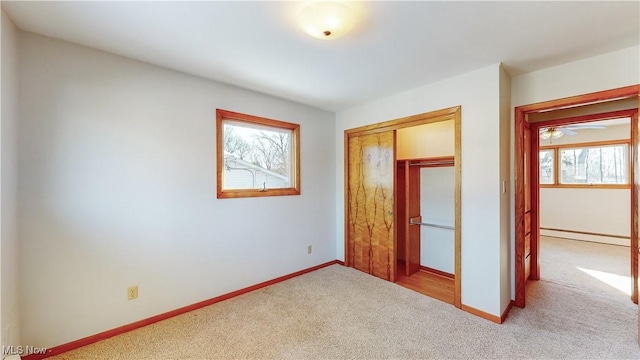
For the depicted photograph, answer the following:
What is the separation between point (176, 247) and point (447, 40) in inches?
118

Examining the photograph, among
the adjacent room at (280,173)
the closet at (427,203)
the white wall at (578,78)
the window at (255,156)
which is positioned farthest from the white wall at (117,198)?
the white wall at (578,78)

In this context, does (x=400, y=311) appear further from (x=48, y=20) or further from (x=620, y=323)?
(x=48, y=20)

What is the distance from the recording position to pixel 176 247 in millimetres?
2463

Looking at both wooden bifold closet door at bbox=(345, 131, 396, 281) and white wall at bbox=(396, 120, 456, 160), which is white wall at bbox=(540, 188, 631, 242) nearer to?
white wall at bbox=(396, 120, 456, 160)

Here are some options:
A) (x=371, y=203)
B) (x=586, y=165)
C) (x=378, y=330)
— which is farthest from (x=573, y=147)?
(x=378, y=330)

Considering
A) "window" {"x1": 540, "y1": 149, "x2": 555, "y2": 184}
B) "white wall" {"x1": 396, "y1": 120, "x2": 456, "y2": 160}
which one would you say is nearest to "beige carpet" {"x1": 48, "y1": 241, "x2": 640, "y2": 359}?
"white wall" {"x1": 396, "y1": 120, "x2": 456, "y2": 160}

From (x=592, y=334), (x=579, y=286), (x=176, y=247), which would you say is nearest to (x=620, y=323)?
(x=592, y=334)

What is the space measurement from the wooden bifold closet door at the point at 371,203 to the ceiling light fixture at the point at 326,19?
188cm

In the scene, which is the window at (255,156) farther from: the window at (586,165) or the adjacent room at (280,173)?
the window at (586,165)

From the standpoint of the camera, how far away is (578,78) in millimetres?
2271

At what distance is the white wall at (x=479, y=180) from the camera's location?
7.72 ft

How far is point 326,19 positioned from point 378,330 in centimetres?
246

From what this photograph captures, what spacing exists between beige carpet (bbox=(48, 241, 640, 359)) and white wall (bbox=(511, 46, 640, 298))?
0.60 metres

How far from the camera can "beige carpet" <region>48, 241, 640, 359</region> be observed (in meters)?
1.93
